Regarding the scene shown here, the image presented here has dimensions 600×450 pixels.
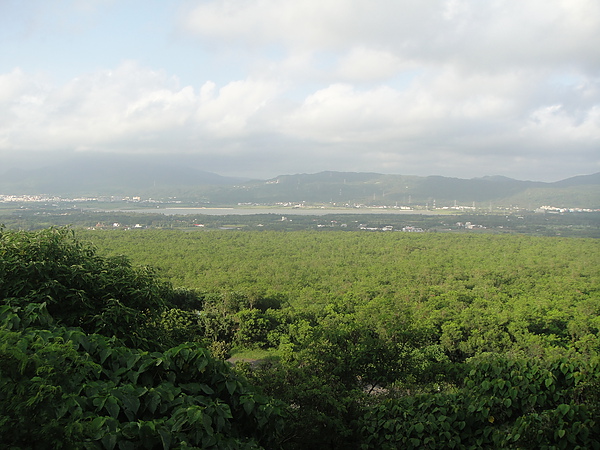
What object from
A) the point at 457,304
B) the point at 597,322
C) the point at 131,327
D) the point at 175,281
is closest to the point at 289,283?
the point at 175,281

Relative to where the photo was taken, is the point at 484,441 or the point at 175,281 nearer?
the point at 484,441

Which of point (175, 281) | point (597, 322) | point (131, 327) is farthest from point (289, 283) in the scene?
point (131, 327)

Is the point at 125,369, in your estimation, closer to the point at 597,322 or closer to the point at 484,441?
the point at 484,441

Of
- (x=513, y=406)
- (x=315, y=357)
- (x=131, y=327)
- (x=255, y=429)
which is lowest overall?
(x=315, y=357)

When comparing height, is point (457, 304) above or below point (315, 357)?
below

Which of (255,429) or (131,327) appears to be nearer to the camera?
(255,429)

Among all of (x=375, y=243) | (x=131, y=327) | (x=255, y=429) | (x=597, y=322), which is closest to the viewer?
(x=255, y=429)

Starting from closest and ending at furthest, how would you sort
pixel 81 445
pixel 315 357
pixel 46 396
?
pixel 81 445 → pixel 46 396 → pixel 315 357

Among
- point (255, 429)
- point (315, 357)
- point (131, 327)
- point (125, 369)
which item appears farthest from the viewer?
point (315, 357)

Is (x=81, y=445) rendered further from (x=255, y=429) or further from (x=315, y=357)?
(x=315, y=357)
